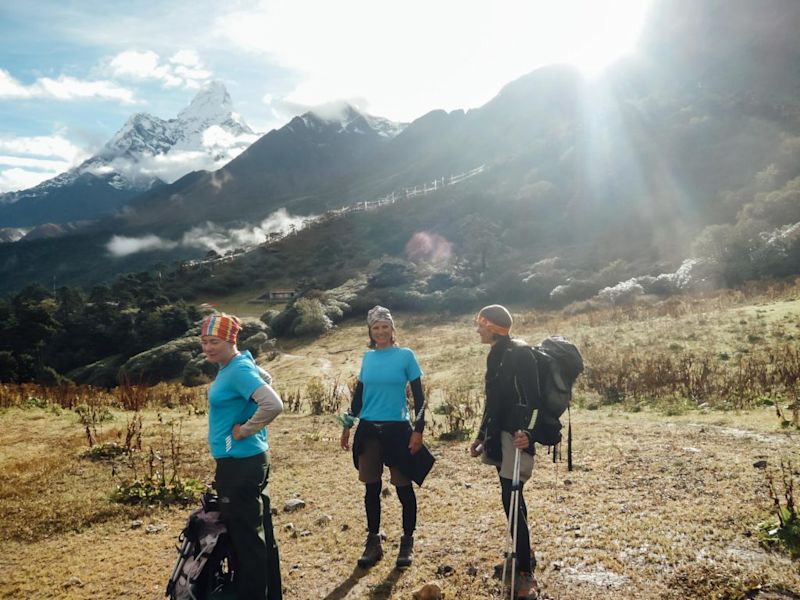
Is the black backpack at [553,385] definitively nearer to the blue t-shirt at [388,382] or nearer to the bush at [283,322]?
the blue t-shirt at [388,382]

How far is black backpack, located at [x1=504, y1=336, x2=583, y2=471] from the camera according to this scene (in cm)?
408

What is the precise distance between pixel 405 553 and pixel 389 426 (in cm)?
124

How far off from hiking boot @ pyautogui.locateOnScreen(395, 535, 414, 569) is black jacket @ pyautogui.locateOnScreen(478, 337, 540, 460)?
4.63 ft

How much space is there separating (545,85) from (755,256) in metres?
105

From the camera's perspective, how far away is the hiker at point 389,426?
4.84 m

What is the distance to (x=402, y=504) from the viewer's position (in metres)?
4.90

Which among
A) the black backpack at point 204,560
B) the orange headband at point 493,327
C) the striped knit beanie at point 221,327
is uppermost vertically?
the striped knit beanie at point 221,327

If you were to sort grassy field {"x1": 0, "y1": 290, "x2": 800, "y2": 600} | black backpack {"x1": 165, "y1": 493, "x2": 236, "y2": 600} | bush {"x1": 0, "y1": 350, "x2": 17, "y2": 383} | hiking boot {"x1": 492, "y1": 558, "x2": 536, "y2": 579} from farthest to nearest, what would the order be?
1. bush {"x1": 0, "y1": 350, "x2": 17, "y2": 383}
2. grassy field {"x1": 0, "y1": 290, "x2": 800, "y2": 600}
3. hiking boot {"x1": 492, "y1": 558, "x2": 536, "y2": 579}
4. black backpack {"x1": 165, "y1": 493, "x2": 236, "y2": 600}

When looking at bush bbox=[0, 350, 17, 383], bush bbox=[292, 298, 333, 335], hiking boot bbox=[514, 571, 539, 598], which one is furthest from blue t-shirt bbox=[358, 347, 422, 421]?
bush bbox=[0, 350, 17, 383]

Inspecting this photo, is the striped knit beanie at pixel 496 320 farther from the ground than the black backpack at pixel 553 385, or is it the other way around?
the striped knit beanie at pixel 496 320

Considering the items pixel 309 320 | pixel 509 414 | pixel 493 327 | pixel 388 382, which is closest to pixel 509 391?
pixel 509 414

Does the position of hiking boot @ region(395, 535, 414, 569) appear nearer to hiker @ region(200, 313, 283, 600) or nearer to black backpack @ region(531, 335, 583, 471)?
hiker @ region(200, 313, 283, 600)

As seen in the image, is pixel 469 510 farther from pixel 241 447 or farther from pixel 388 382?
pixel 241 447

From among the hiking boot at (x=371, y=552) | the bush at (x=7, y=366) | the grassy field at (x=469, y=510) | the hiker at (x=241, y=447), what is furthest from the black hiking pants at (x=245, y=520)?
the bush at (x=7, y=366)
